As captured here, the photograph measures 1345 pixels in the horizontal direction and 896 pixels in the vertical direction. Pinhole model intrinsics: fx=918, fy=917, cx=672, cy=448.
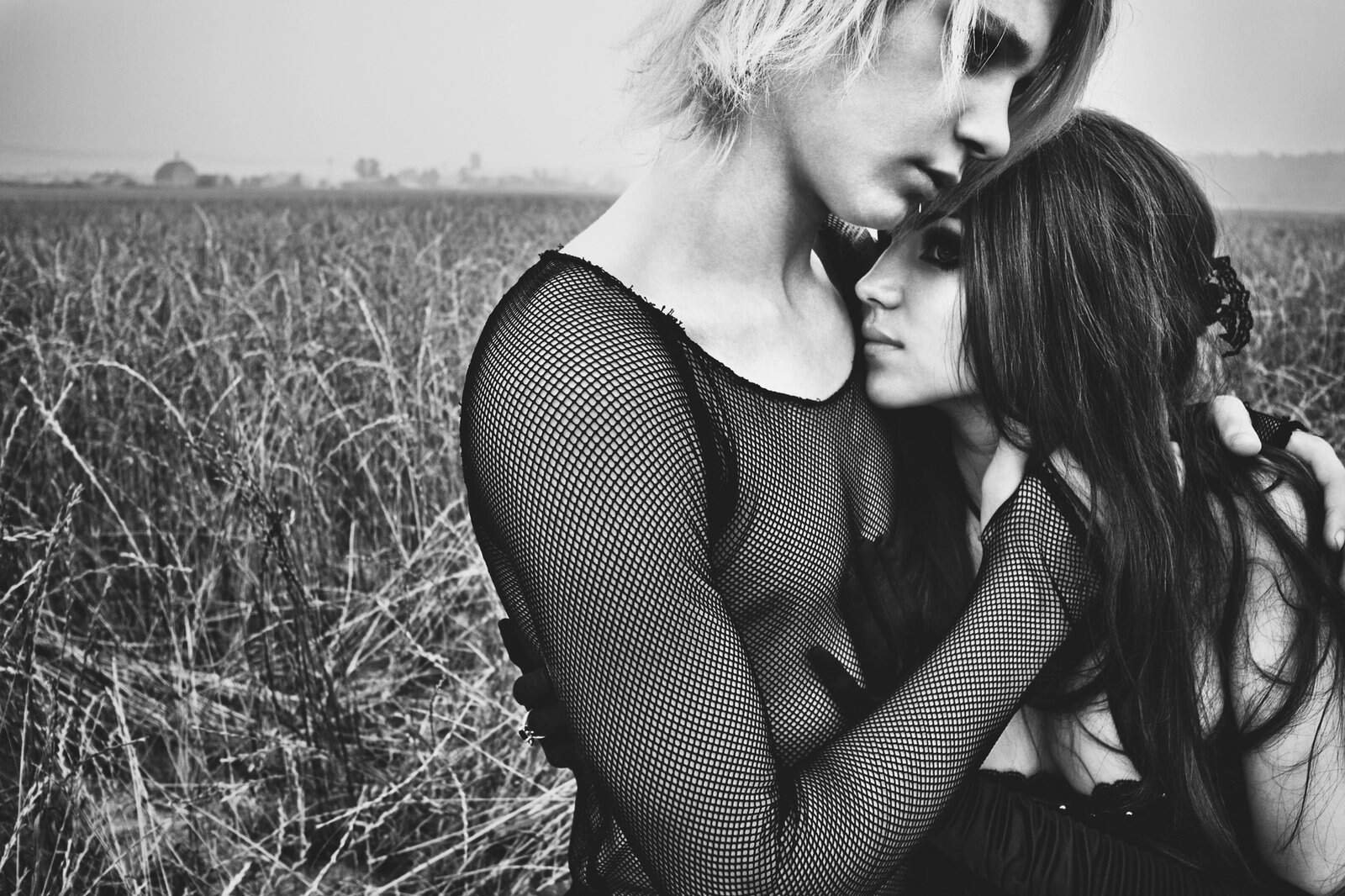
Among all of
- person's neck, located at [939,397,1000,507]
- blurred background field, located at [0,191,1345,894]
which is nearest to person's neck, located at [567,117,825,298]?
person's neck, located at [939,397,1000,507]

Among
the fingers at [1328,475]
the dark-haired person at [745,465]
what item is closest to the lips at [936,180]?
the dark-haired person at [745,465]

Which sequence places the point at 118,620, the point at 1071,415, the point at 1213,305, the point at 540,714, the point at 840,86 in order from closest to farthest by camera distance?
the point at 840,86
the point at 540,714
the point at 1071,415
the point at 1213,305
the point at 118,620

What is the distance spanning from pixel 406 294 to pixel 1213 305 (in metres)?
3.67

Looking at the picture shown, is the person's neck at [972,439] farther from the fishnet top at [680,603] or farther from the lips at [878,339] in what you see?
the fishnet top at [680,603]

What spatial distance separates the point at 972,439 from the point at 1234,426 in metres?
0.42

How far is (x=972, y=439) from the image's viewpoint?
5.48ft

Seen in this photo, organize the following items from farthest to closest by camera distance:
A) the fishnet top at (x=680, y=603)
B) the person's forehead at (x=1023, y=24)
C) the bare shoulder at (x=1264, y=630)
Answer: the bare shoulder at (x=1264, y=630), the person's forehead at (x=1023, y=24), the fishnet top at (x=680, y=603)

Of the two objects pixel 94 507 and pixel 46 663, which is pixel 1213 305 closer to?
pixel 46 663

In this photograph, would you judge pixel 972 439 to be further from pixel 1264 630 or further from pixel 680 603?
pixel 680 603

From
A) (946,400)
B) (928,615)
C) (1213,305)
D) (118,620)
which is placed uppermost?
(1213,305)

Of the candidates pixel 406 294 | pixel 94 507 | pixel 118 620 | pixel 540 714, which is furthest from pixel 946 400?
pixel 406 294

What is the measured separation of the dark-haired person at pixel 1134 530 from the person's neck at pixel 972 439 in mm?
56

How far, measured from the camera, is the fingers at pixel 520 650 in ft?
4.18

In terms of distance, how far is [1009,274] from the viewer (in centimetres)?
147
